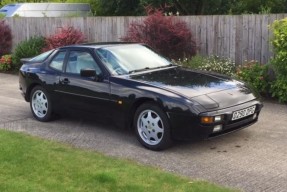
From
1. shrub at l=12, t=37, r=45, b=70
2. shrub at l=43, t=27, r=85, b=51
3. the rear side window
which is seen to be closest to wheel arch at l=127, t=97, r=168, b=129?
the rear side window

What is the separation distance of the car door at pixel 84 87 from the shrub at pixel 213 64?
4103mm

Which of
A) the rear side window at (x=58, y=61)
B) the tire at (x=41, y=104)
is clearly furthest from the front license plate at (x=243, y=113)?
the tire at (x=41, y=104)

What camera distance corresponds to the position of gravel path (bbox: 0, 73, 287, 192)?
5434mm

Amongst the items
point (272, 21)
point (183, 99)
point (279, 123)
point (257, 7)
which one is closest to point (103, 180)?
point (183, 99)

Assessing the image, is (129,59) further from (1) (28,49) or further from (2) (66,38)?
(1) (28,49)

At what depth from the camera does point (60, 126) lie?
7.99m

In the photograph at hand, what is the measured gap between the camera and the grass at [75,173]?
5.04 m

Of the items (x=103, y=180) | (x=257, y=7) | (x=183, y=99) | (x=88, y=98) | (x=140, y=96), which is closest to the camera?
(x=103, y=180)

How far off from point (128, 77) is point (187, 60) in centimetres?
500

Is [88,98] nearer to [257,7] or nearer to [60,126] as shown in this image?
[60,126]

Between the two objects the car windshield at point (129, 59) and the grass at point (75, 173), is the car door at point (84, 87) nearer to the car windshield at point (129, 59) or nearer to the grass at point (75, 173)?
the car windshield at point (129, 59)

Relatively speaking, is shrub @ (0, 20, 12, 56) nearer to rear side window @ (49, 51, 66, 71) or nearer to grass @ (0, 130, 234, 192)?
rear side window @ (49, 51, 66, 71)

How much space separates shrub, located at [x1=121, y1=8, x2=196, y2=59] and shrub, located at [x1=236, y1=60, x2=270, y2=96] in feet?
6.65

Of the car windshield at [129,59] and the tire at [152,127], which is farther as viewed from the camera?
the car windshield at [129,59]
